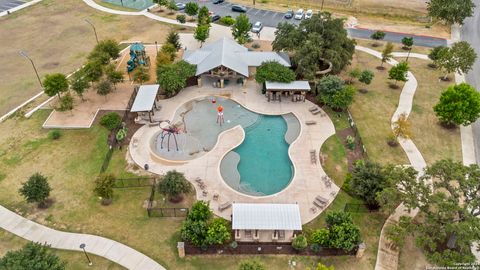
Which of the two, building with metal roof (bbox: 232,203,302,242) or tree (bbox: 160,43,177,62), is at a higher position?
tree (bbox: 160,43,177,62)

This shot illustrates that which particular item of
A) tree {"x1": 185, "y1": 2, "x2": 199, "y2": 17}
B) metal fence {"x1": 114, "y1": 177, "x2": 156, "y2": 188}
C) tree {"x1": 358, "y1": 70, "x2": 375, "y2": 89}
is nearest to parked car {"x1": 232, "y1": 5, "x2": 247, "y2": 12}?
tree {"x1": 185, "y1": 2, "x2": 199, "y2": 17}

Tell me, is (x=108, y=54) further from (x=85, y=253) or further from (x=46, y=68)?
(x=85, y=253)

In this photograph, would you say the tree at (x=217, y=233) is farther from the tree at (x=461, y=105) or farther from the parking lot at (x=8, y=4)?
the parking lot at (x=8, y=4)

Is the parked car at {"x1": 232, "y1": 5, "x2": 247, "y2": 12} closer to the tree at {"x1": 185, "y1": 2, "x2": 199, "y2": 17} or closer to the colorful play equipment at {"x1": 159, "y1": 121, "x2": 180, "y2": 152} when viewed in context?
the tree at {"x1": 185, "y1": 2, "x2": 199, "y2": 17}

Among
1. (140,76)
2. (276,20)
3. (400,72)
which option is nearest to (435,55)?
(400,72)

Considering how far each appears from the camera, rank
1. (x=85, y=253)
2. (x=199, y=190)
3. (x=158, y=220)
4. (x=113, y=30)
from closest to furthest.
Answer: (x=85, y=253)
(x=158, y=220)
(x=199, y=190)
(x=113, y=30)

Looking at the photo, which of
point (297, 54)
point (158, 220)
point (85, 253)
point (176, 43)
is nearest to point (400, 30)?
point (297, 54)

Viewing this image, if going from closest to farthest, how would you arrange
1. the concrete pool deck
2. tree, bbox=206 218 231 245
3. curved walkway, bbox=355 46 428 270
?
tree, bbox=206 218 231 245, curved walkway, bbox=355 46 428 270, the concrete pool deck

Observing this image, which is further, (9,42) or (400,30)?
(400,30)
